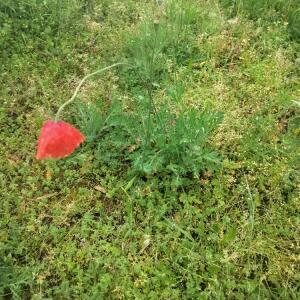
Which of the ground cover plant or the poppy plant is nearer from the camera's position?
the poppy plant

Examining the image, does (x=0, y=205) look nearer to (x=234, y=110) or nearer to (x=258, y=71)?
(x=234, y=110)

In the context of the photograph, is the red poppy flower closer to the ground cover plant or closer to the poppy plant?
the poppy plant

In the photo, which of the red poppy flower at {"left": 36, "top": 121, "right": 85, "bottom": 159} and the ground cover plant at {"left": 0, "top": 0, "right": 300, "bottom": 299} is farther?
the ground cover plant at {"left": 0, "top": 0, "right": 300, "bottom": 299}

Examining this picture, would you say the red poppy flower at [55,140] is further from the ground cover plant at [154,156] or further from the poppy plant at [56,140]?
the ground cover plant at [154,156]

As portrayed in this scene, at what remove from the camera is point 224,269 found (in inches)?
Result: 85.9

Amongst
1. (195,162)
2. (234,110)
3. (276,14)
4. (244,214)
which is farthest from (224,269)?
(276,14)

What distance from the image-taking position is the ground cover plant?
2.19 meters

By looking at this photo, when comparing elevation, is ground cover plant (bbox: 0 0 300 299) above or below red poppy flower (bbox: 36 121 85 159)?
below

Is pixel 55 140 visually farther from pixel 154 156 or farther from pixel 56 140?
pixel 154 156

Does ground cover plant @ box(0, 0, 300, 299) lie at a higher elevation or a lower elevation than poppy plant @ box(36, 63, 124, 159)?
lower

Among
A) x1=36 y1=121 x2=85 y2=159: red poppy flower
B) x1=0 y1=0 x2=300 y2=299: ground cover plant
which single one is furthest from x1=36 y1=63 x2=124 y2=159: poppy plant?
x1=0 y1=0 x2=300 y2=299: ground cover plant

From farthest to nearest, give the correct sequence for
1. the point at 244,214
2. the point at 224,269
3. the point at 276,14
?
the point at 276,14
the point at 244,214
the point at 224,269

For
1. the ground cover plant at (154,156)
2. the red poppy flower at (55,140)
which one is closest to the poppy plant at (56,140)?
the red poppy flower at (55,140)

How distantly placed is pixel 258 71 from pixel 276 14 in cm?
73
